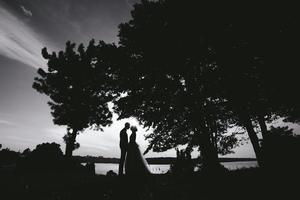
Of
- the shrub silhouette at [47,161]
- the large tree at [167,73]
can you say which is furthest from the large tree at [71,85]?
the large tree at [167,73]

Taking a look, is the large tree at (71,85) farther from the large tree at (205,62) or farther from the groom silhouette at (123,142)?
the groom silhouette at (123,142)

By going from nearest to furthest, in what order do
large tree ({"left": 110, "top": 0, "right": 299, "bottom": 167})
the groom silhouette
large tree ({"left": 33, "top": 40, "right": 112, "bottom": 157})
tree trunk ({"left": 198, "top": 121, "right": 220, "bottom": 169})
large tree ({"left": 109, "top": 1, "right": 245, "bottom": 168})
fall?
the groom silhouette < large tree ({"left": 110, "top": 0, "right": 299, "bottom": 167}) < large tree ({"left": 109, "top": 1, "right": 245, "bottom": 168}) < tree trunk ({"left": 198, "top": 121, "right": 220, "bottom": 169}) < large tree ({"left": 33, "top": 40, "right": 112, "bottom": 157})

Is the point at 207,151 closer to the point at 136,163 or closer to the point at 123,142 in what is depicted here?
the point at 123,142

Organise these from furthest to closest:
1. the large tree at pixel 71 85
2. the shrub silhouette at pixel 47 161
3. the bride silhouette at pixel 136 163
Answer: the large tree at pixel 71 85 < the shrub silhouette at pixel 47 161 < the bride silhouette at pixel 136 163

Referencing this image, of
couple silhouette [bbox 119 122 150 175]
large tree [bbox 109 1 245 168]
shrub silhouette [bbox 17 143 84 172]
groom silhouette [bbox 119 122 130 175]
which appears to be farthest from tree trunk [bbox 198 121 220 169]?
shrub silhouette [bbox 17 143 84 172]

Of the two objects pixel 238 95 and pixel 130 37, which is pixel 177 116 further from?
pixel 130 37

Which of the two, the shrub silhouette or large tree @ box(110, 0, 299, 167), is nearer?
large tree @ box(110, 0, 299, 167)

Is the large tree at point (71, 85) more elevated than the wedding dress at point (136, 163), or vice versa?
the large tree at point (71, 85)

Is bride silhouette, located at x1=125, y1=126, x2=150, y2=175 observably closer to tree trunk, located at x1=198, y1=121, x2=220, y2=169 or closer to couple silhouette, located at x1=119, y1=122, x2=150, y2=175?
couple silhouette, located at x1=119, y1=122, x2=150, y2=175

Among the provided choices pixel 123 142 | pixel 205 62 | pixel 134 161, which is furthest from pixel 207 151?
pixel 134 161

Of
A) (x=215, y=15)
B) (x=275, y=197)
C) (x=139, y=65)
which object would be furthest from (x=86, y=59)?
(x=275, y=197)

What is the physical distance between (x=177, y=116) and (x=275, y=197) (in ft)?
33.6

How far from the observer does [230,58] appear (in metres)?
11.0

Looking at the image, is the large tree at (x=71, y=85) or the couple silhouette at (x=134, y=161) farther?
the large tree at (x=71, y=85)
